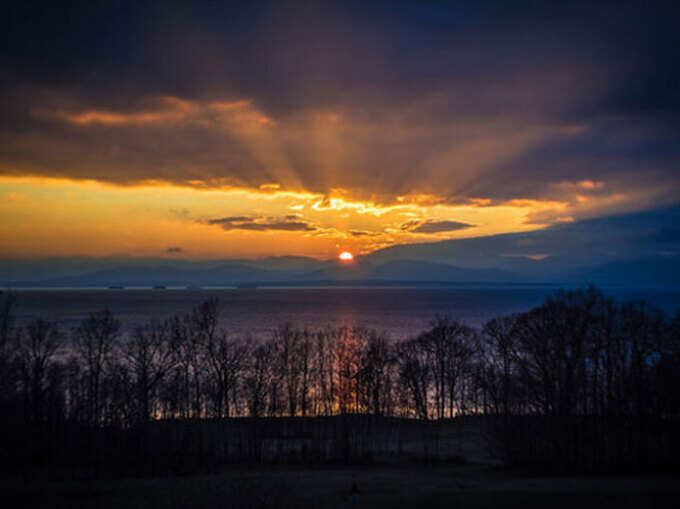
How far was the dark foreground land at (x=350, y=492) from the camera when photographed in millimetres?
20766

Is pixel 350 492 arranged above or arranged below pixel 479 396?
above

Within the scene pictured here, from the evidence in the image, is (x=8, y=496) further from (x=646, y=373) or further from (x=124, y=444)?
(x=646, y=373)

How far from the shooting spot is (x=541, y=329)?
4766 centimetres

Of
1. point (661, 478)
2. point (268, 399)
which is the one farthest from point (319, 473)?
point (268, 399)

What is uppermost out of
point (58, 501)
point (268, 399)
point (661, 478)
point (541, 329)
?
point (541, 329)

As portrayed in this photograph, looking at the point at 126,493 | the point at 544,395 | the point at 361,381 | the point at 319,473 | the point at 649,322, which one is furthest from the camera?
the point at 361,381

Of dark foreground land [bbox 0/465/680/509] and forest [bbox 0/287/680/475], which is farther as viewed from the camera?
forest [bbox 0/287/680/475]

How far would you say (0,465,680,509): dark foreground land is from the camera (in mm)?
20766

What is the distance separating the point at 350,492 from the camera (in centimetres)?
2428

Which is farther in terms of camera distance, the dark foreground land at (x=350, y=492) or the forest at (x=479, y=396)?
the forest at (x=479, y=396)

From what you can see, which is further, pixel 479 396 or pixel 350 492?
pixel 479 396

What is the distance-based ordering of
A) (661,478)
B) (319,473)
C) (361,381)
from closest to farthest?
(661,478) < (319,473) < (361,381)

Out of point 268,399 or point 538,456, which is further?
point 268,399

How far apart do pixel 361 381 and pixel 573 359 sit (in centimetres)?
2487
